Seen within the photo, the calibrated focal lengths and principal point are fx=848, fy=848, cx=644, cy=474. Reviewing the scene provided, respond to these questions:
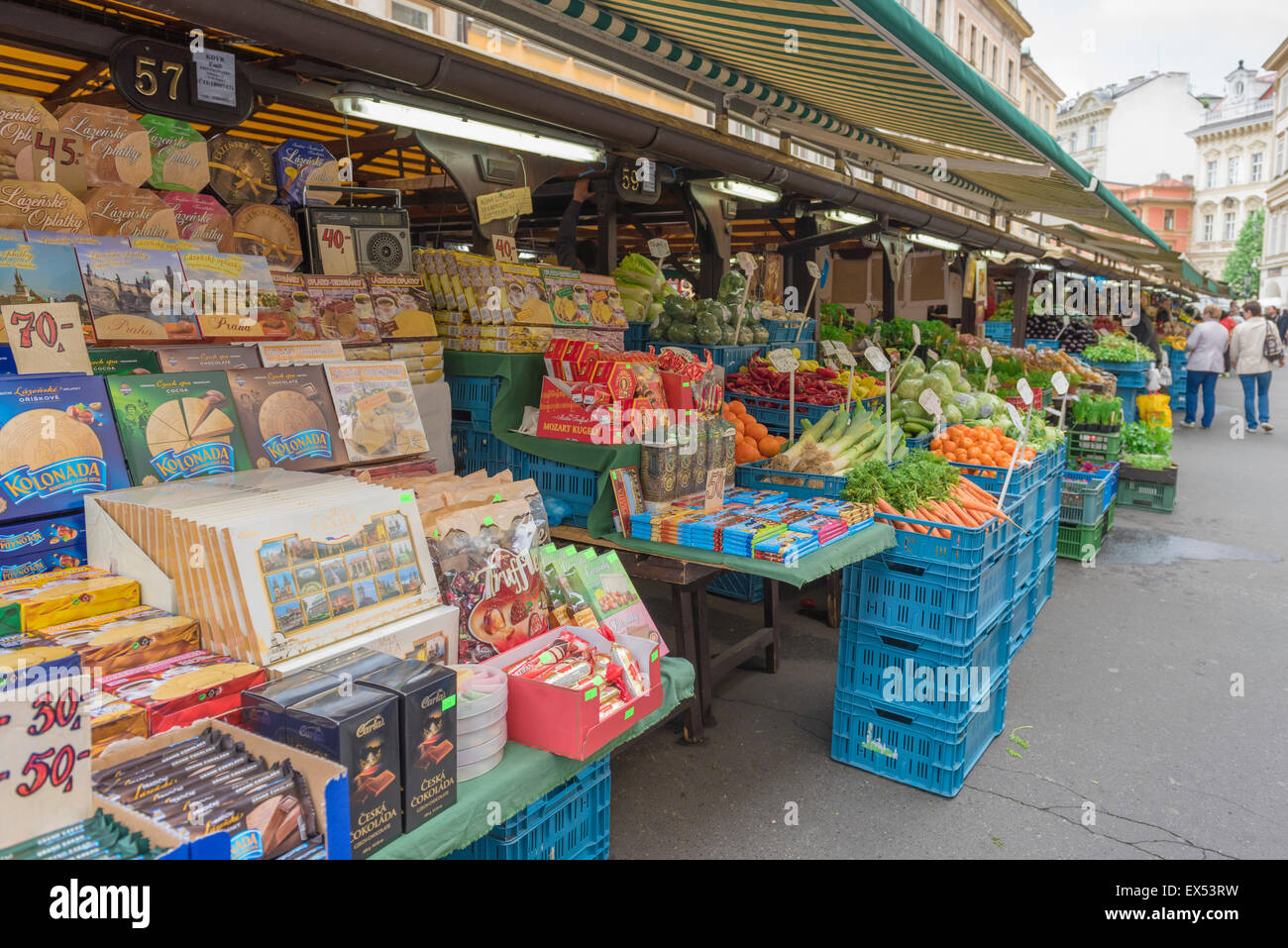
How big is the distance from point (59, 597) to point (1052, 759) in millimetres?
3969

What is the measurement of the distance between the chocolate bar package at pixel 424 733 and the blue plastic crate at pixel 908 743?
8.23 ft

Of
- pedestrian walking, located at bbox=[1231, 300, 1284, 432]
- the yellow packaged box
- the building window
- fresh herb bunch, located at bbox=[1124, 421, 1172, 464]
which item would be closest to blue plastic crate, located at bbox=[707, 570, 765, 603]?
the yellow packaged box

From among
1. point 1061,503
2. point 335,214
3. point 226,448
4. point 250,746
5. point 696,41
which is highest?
point 696,41

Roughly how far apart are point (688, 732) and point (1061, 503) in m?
4.75

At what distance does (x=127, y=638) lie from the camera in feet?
6.15

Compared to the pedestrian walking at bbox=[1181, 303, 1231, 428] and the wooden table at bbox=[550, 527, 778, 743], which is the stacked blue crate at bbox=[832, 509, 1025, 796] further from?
the pedestrian walking at bbox=[1181, 303, 1231, 428]

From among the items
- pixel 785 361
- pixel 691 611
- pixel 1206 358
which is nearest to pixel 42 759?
pixel 691 611

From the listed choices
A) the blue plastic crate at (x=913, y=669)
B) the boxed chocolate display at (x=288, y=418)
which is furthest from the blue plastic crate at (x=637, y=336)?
the boxed chocolate display at (x=288, y=418)

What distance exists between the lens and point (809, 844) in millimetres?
3295

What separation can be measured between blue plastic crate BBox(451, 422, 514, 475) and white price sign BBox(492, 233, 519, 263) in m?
1.04

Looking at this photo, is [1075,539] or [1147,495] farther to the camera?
[1147,495]

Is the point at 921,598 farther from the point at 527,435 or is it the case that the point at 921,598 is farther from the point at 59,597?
the point at 59,597
